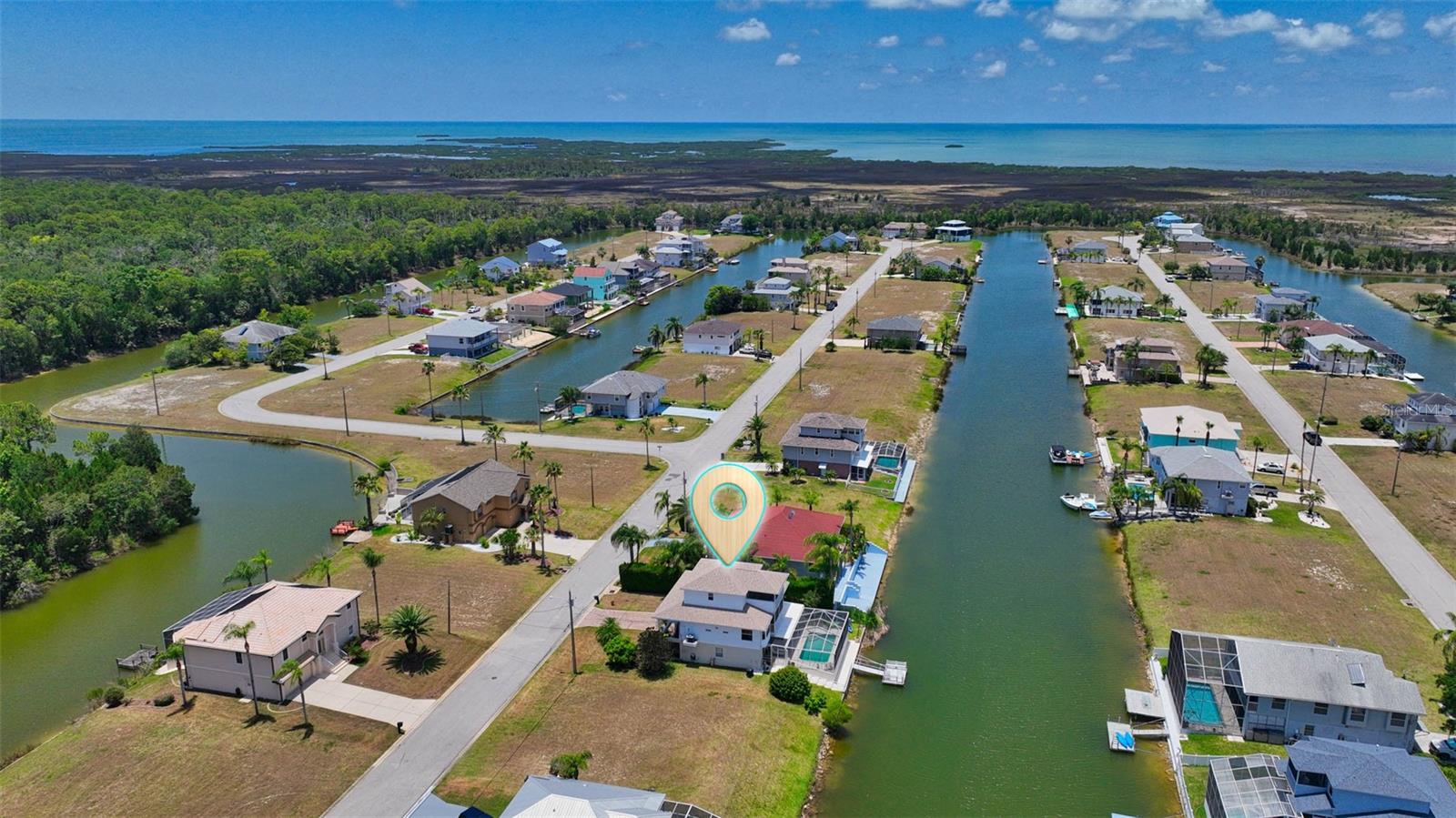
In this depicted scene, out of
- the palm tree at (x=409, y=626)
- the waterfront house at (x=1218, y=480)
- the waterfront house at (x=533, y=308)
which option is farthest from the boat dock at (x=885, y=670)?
the waterfront house at (x=533, y=308)

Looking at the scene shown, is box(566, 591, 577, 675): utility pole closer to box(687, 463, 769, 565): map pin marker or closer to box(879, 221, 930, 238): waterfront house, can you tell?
box(687, 463, 769, 565): map pin marker

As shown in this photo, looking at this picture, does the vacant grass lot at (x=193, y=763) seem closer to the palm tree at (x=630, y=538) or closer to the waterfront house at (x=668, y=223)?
the palm tree at (x=630, y=538)

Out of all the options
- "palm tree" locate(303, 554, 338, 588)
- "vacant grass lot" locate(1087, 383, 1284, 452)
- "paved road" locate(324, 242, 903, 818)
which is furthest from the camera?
"vacant grass lot" locate(1087, 383, 1284, 452)

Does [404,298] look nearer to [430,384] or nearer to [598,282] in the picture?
[598,282]

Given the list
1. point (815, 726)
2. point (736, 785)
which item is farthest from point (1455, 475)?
point (736, 785)

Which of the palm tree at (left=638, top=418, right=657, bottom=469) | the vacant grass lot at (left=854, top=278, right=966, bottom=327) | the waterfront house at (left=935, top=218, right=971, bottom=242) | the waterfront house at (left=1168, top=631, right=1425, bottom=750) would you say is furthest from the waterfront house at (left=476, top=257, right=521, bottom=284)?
the waterfront house at (left=1168, top=631, right=1425, bottom=750)

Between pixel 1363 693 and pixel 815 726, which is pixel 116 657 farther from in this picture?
pixel 1363 693
